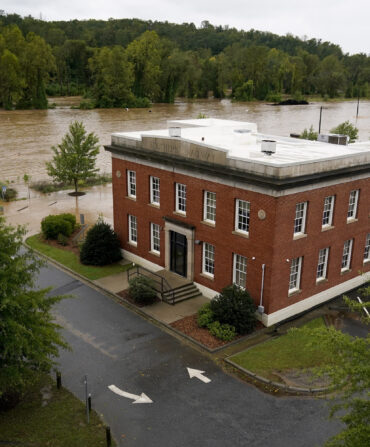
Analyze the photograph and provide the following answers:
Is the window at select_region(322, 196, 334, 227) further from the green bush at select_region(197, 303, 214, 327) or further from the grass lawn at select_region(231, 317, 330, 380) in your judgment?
the green bush at select_region(197, 303, 214, 327)

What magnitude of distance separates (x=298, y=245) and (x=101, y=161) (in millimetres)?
44237

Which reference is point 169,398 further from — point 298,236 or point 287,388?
point 298,236

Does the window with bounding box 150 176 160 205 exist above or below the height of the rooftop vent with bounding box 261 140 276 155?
below

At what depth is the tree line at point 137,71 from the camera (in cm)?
10862

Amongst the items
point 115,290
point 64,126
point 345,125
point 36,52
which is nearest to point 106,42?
point 36,52

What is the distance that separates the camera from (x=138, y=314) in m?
22.9

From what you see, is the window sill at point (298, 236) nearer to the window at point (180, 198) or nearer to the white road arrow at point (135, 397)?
the window at point (180, 198)

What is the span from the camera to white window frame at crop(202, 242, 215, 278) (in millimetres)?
23578

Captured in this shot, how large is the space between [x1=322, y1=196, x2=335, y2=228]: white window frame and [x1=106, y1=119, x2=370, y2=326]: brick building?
5 centimetres

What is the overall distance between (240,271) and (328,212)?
491 centimetres

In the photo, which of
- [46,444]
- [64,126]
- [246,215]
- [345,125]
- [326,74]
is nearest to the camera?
[46,444]

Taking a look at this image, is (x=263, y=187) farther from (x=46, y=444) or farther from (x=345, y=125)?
(x=345, y=125)

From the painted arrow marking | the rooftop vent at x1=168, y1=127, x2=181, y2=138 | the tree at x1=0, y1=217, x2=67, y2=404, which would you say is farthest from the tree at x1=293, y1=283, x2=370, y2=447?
the rooftop vent at x1=168, y1=127, x2=181, y2=138

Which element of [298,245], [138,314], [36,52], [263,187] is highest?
[36,52]
